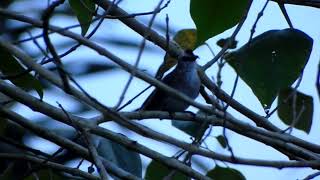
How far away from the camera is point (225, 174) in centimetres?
349

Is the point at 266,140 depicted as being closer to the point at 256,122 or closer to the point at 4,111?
the point at 256,122

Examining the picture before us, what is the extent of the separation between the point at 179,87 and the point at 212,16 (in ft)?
7.09

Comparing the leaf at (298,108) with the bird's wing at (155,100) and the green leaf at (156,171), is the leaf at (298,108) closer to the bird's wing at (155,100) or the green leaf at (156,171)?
the green leaf at (156,171)

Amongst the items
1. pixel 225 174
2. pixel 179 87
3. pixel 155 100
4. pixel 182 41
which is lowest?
pixel 225 174

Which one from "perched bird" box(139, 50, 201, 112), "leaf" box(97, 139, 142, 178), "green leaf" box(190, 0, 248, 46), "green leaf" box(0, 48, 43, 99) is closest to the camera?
"green leaf" box(190, 0, 248, 46)

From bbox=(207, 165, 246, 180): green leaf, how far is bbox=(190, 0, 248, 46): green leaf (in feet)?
1.94

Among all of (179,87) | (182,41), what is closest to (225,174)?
(182,41)

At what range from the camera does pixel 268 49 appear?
337 cm

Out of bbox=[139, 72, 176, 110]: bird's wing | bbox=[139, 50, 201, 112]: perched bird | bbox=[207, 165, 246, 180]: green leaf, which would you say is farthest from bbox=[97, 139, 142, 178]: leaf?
bbox=[139, 72, 176, 110]: bird's wing

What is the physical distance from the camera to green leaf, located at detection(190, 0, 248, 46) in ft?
10.6

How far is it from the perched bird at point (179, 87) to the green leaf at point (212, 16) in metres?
1.35

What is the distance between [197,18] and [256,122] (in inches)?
23.9

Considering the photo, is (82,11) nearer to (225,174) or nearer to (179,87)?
(225,174)

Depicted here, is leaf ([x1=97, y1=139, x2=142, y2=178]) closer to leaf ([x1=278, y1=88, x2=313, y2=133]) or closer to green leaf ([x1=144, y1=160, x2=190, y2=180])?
green leaf ([x1=144, y1=160, x2=190, y2=180])
